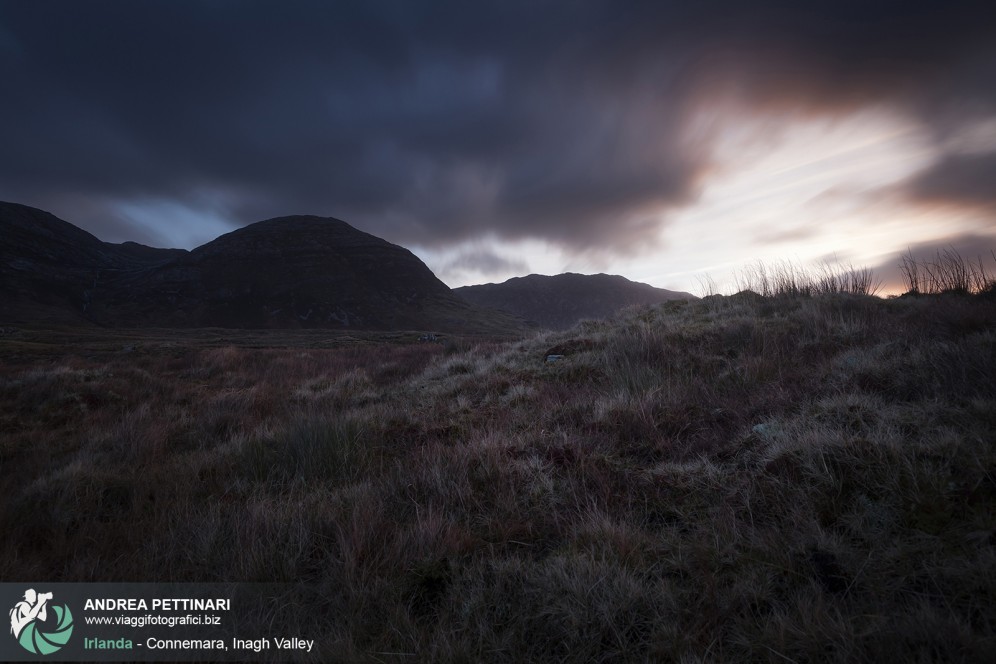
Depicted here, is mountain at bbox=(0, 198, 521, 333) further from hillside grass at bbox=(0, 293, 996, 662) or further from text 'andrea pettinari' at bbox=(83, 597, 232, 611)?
text 'andrea pettinari' at bbox=(83, 597, 232, 611)

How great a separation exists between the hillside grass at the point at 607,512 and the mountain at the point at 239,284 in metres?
100

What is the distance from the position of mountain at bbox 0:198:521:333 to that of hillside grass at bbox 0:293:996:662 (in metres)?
100

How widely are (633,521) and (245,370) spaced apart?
49.4 ft

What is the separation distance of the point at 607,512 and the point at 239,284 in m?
142

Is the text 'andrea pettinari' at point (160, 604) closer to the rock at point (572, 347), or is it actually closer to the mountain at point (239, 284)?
the rock at point (572, 347)

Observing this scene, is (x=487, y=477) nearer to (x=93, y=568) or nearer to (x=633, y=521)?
(x=633, y=521)

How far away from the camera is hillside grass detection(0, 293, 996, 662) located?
→ 200 centimetres

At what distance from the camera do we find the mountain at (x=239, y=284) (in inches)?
4043

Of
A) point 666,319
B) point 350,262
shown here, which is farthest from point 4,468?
point 350,262

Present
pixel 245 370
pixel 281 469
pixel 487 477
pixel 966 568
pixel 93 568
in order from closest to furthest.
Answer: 1. pixel 966 568
2. pixel 93 568
3. pixel 487 477
4. pixel 281 469
5. pixel 245 370

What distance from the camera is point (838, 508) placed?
8.70 ft

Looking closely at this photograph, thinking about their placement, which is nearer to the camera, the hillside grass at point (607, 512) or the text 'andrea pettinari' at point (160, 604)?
the hillside grass at point (607, 512)

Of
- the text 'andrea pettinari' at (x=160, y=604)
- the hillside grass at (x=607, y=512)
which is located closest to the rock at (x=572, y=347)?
the hillside grass at (x=607, y=512)

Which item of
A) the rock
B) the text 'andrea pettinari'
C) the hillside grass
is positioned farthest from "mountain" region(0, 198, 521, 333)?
the text 'andrea pettinari'
